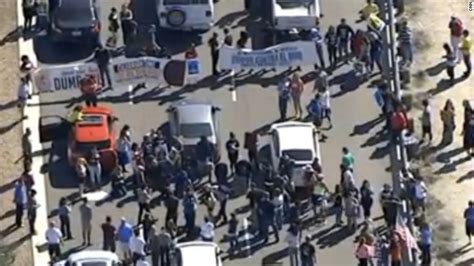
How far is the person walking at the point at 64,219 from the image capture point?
235 ft

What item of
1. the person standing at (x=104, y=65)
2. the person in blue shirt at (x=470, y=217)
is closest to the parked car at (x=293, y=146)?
the person in blue shirt at (x=470, y=217)

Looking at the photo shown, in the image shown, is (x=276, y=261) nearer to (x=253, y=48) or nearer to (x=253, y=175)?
(x=253, y=175)

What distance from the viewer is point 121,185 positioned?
73.9 m

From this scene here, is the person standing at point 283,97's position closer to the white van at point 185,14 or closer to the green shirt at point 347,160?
the green shirt at point 347,160

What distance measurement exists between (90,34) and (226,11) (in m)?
4.88

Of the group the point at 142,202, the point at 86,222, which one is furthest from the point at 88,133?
the point at 86,222

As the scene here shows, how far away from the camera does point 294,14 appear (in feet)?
263

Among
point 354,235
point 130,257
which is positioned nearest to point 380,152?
point 354,235

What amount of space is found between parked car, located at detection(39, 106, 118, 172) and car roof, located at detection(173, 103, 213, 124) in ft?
6.73

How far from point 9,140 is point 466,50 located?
14.7 meters

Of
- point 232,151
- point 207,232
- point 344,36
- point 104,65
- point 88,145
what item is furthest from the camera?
point 344,36

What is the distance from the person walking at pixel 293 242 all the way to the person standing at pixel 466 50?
1104cm

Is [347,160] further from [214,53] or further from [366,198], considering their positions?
[214,53]

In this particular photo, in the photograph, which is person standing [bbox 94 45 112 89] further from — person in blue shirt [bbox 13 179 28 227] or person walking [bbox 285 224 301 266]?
person walking [bbox 285 224 301 266]
